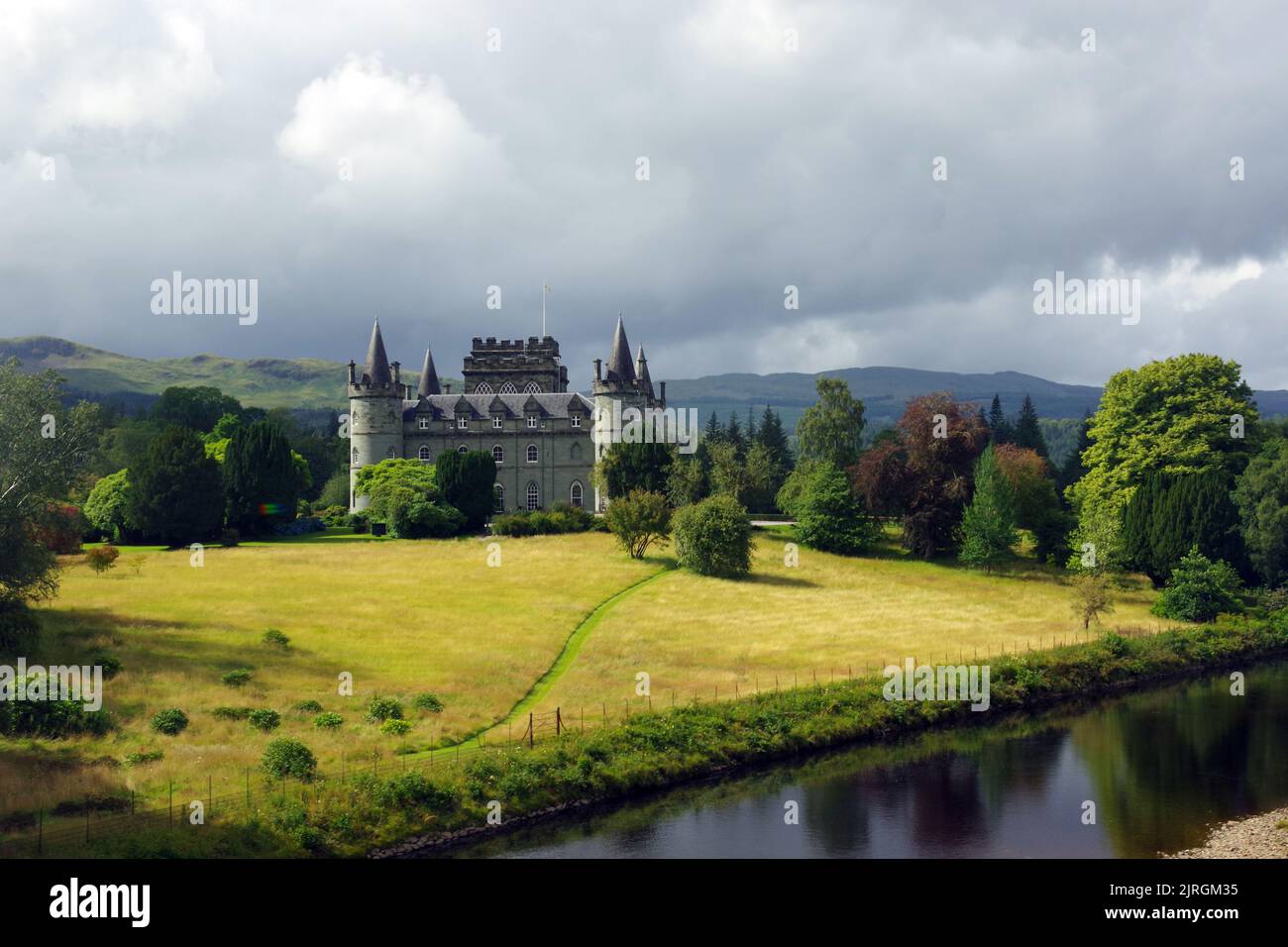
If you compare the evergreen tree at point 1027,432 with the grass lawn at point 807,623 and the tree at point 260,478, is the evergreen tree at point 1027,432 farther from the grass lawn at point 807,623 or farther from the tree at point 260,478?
the tree at point 260,478

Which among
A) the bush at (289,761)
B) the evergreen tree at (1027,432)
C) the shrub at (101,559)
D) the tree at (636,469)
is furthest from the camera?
the evergreen tree at (1027,432)

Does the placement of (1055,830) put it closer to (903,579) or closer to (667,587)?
(667,587)

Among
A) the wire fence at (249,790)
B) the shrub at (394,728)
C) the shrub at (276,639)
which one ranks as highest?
the shrub at (276,639)

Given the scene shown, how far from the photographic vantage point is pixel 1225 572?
191 ft

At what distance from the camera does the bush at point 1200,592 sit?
57656 millimetres

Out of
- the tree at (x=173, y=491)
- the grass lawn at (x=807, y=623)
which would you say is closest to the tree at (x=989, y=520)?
the grass lawn at (x=807, y=623)

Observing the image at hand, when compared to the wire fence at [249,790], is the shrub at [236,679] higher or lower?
higher

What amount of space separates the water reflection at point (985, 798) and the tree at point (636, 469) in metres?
38.7

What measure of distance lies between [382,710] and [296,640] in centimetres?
1062

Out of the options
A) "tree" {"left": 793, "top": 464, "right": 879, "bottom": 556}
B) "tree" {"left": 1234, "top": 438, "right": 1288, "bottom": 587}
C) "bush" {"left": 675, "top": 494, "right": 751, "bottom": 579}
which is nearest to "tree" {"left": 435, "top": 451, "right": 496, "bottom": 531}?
"bush" {"left": 675, "top": 494, "right": 751, "bottom": 579}

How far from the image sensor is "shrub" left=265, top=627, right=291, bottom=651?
1699 inches

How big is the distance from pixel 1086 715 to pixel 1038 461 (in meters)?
38.3
